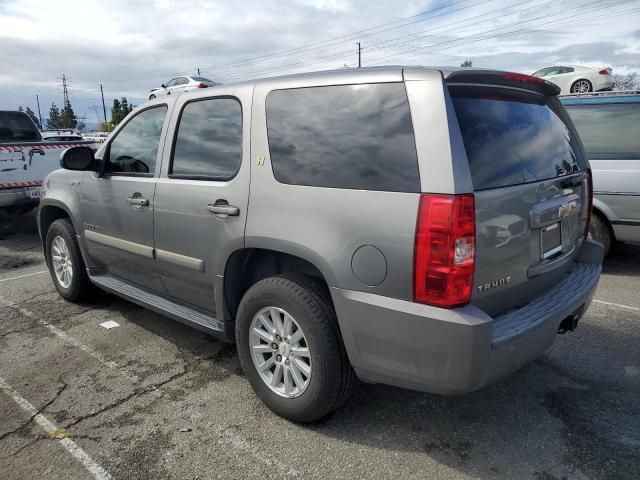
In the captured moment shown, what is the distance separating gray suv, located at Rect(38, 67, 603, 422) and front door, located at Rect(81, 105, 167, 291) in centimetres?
6

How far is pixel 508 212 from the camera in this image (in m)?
2.39

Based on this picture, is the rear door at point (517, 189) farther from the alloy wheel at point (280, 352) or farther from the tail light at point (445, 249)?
the alloy wheel at point (280, 352)

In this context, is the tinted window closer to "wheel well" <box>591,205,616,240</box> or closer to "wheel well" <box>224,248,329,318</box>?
"wheel well" <box>591,205,616,240</box>

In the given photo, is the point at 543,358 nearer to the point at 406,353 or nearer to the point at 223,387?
the point at 406,353

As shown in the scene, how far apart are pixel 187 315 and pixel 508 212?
2182mm

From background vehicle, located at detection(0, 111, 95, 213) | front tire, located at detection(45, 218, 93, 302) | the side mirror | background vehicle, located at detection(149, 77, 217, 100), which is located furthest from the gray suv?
background vehicle, located at detection(149, 77, 217, 100)

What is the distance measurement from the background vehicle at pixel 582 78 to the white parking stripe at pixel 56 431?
51.3 ft

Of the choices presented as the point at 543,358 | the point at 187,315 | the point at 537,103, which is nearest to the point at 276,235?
the point at 187,315

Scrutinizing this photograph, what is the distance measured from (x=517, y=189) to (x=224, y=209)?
1624 millimetres

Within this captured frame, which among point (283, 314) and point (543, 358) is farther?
point (543, 358)

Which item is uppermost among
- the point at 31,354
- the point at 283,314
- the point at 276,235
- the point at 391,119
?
the point at 391,119

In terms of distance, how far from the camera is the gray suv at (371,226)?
7.33 feet

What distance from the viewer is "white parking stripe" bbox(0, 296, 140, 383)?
355 centimetres

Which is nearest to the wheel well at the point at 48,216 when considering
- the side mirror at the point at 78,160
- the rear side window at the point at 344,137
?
the side mirror at the point at 78,160
